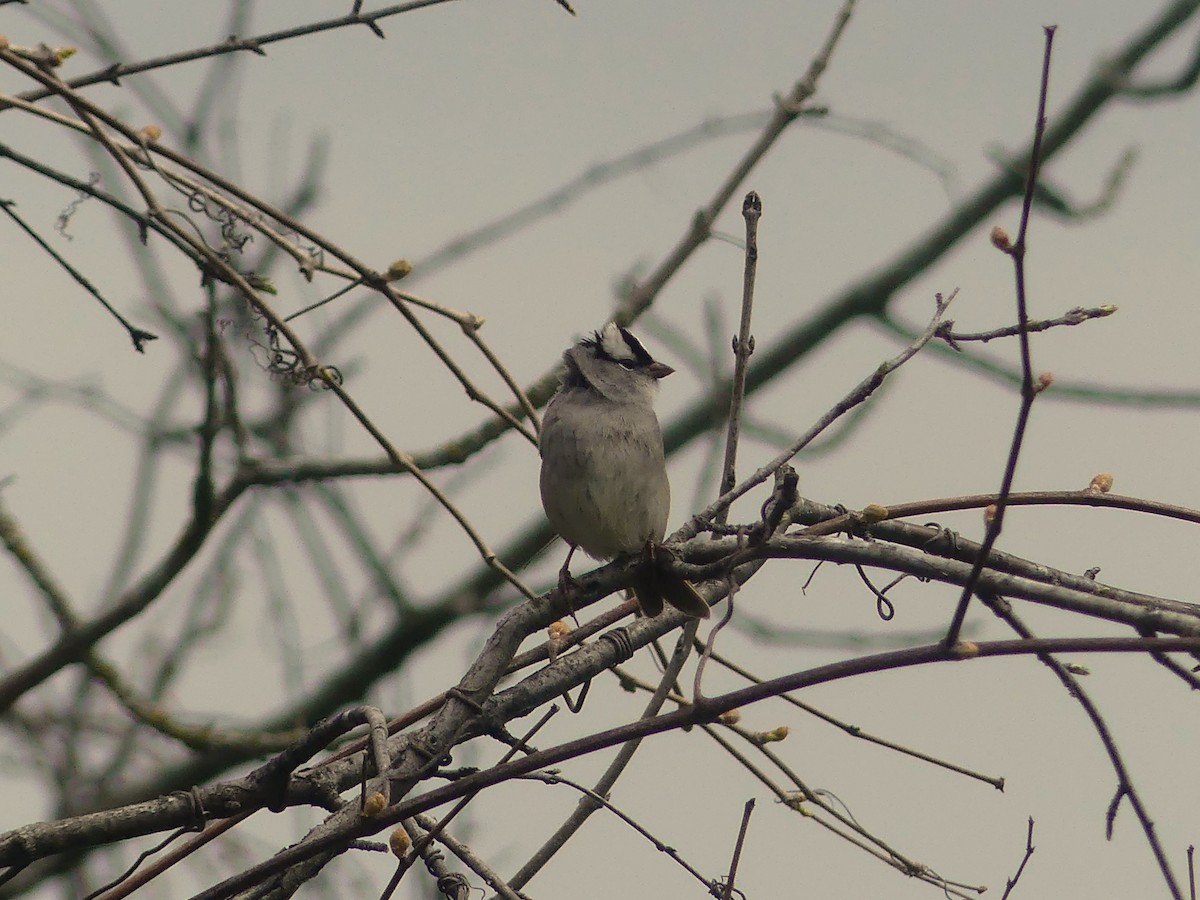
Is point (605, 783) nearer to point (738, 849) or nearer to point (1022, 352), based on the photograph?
point (738, 849)

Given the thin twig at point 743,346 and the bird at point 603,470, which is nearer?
the thin twig at point 743,346

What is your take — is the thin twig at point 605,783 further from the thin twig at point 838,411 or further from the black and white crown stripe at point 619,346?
the black and white crown stripe at point 619,346

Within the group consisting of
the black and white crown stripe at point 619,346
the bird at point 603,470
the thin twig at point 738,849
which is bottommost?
the thin twig at point 738,849

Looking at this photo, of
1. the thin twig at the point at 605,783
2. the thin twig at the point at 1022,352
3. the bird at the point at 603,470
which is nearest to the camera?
the thin twig at the point at 1022,352

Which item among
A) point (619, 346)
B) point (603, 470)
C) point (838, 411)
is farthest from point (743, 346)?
point (619, 346)

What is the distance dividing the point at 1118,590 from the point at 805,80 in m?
3.27


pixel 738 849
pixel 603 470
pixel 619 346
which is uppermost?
pixel 619 346

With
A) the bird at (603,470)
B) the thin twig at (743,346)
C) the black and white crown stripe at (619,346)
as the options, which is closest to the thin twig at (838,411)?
the thin twig at (743,346)

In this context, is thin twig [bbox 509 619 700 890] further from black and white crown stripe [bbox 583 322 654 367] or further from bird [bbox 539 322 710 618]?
black and white crown stripe [bbox 583 322 654 367]

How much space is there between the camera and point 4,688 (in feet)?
13.3

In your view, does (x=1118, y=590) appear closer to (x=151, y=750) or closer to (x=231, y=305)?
(x=231, y=305)

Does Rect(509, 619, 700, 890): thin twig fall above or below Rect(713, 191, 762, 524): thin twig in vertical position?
below

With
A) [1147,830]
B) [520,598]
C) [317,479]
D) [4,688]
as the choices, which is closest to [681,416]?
[520,598]

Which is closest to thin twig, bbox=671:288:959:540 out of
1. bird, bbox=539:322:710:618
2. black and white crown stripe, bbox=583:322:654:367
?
bird, bbox=539:322:710:618
